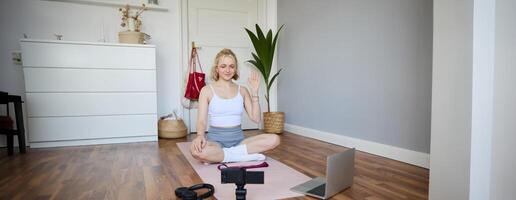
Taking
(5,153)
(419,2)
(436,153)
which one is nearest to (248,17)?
(419,2)

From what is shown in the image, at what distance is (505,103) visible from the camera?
122cm

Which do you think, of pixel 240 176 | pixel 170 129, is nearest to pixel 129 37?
pixel 170 129

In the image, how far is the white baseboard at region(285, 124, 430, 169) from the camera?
7.15 ft

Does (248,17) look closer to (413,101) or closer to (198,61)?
(198,61)

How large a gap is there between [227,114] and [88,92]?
175cm

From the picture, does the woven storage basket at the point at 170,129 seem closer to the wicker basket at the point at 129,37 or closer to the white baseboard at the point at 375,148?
the wicker basket at the point at 129,37

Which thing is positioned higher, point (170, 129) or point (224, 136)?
point (224, 136)

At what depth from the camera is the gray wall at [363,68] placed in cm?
222

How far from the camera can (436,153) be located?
136 cm

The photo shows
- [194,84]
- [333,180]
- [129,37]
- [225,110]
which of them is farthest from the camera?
[194,84]

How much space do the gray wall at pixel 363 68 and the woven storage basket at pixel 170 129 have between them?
1.40 m

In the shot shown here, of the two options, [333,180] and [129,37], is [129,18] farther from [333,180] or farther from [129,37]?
[333,180]

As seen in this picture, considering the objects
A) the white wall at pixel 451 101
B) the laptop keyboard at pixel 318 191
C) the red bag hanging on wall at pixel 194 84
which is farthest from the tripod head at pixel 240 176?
the red bag hanging on wall at pixel 194 84

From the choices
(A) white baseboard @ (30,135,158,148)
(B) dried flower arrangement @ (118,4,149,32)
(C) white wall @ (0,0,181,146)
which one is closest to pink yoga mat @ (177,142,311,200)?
(A) white baseboard @ (30,135,158,148)
